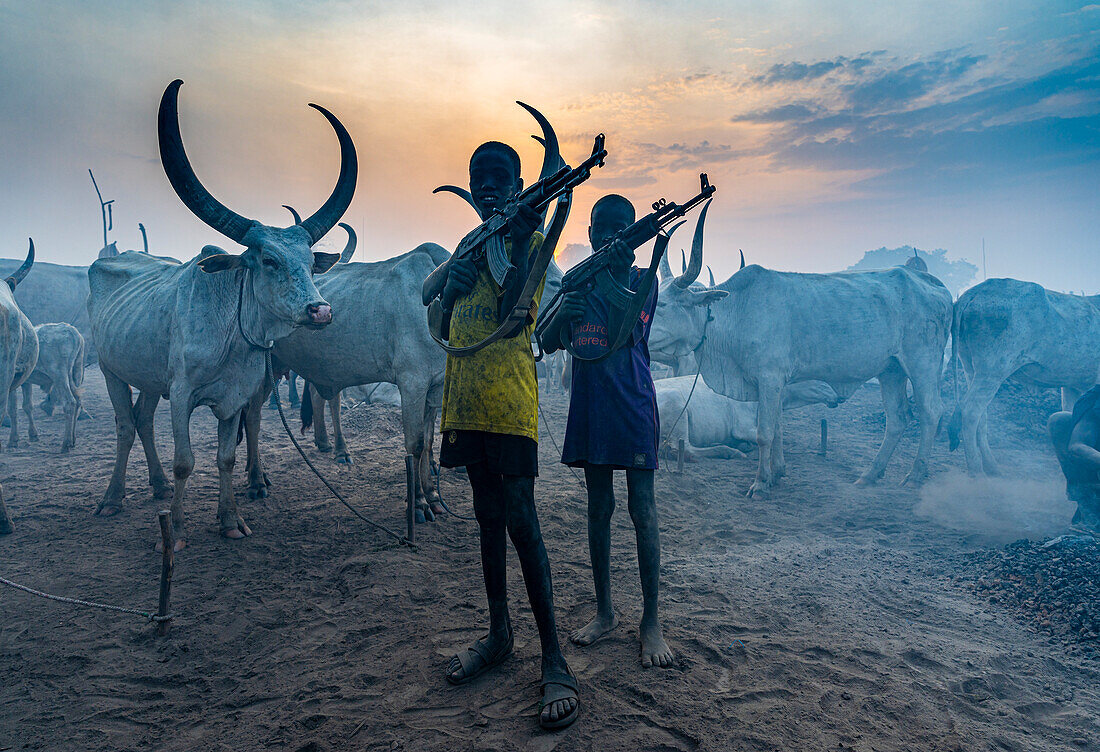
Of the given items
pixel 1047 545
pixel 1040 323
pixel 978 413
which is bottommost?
pixel 1047 545

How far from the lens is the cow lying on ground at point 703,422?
8578mm

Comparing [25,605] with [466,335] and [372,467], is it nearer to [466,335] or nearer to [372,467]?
[466,335]

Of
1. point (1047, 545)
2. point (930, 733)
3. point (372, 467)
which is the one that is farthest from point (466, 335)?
point (372, 467)

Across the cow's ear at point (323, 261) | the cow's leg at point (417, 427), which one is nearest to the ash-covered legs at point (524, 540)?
the cow's leg at point (417, 427)

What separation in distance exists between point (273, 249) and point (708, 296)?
5057 millimetres

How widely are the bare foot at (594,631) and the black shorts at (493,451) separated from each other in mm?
1149

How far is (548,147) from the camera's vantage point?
3.27 meters

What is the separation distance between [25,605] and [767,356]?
7.47 metres

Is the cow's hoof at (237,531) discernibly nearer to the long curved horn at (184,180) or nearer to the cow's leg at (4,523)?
the cow's leg at (4,523)

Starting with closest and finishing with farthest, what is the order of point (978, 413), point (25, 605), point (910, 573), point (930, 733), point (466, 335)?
1. point (930, 733)
2. point (466, 335)
3. point (25, 605)
4. point (910, 573)
5. point (978, 413)

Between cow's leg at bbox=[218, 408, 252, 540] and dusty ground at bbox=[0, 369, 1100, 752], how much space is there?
0.49ft

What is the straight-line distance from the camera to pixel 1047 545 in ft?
15.1

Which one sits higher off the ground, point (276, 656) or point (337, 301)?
point (337, 301)

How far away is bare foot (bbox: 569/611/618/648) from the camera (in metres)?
3.21
